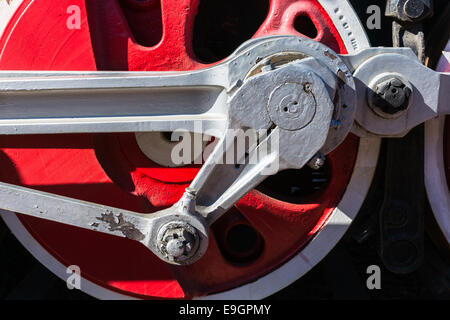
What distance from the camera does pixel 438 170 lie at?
4.31ft

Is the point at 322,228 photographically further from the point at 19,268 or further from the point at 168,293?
the point at 19,268

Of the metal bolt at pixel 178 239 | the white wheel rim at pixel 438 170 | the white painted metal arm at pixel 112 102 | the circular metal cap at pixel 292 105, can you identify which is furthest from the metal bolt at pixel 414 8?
the metal bolt at pixel 178 239

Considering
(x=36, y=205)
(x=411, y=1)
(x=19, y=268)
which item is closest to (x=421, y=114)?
(x=411, y=1)

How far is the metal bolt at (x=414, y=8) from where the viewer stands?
48.8 inches

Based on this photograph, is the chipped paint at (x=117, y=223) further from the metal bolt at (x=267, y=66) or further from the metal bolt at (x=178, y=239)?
the metal bolt at (x=267, y=66)

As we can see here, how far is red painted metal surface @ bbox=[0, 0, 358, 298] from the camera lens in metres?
1.22

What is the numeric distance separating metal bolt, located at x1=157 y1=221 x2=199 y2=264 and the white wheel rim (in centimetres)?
62

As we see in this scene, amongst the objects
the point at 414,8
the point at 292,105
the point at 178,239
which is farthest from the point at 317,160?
the point at 414,8

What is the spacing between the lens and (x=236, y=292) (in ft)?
4.38

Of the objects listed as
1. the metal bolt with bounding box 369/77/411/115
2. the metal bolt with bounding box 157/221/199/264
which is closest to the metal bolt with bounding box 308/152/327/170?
the metal bolt with bounding box 369/77/411/115

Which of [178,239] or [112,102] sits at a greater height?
[112,102]

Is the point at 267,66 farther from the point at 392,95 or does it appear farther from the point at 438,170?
the point at 438,170

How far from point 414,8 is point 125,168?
794mm
